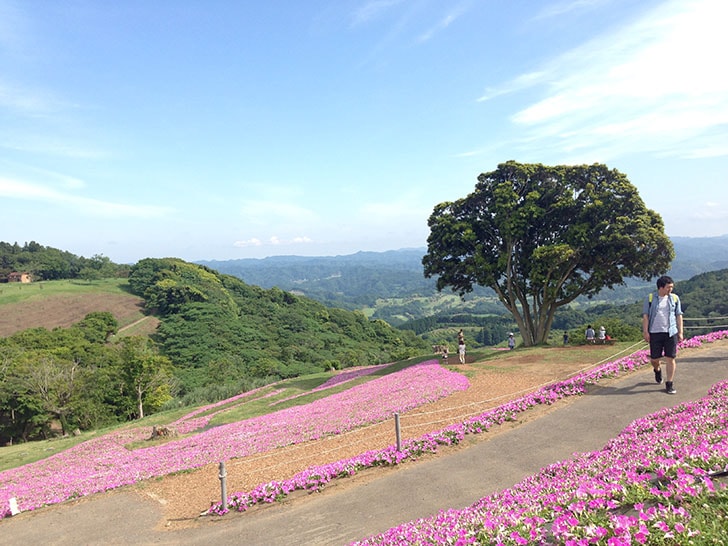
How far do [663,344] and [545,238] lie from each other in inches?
721

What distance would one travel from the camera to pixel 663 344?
1073cm

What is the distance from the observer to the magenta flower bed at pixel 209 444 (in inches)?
526

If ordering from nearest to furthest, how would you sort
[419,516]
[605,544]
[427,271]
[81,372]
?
[605,544] → [419,516] → [427,271] → [81,372]

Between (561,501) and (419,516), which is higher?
(561,501)

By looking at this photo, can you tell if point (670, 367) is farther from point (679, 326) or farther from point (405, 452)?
point (405, 452)

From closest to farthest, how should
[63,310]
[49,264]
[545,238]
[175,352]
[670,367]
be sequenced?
1. [670,367]
2. [545,238]
3. [175,352]
4. [63,310]
5. [49,264]

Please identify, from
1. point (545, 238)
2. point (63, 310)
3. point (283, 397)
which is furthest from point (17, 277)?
point (545, 238)

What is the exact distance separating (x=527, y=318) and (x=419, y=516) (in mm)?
24463

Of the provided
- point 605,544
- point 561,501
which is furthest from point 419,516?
point 605,544

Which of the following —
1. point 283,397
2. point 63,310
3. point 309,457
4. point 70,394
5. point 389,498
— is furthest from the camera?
point 63,310

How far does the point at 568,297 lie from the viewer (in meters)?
27.3

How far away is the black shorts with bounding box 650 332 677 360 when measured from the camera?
10.5 metres

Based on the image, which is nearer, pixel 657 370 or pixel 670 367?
pixel 670 367

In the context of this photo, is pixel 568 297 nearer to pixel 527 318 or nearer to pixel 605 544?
pixel 527 318
